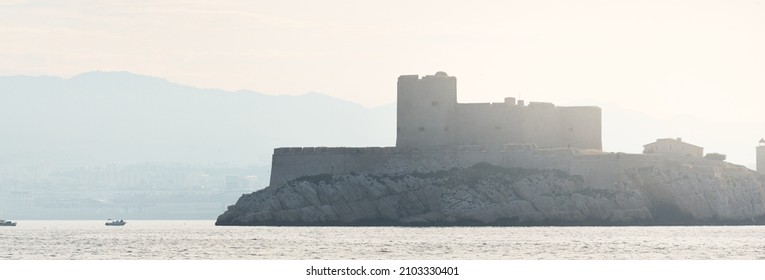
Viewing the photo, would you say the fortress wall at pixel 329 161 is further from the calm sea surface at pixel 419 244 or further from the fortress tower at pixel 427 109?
the calm sea surface at pixel 419 244

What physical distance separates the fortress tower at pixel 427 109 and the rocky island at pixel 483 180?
7 cm

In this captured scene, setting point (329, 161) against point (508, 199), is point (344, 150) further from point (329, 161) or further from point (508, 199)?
point (508, 199)

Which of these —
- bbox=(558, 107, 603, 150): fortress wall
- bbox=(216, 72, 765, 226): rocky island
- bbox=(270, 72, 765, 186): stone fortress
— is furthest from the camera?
bbox=(558, 107, 603, 150): fortress wall

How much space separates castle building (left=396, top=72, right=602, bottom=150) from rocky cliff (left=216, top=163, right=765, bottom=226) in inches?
230

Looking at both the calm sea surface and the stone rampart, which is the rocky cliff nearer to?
the stone rampart

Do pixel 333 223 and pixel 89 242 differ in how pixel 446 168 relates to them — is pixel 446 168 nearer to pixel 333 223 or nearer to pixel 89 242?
pixel 333 223

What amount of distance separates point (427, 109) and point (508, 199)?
43.1ft

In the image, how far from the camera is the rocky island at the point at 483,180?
118 m

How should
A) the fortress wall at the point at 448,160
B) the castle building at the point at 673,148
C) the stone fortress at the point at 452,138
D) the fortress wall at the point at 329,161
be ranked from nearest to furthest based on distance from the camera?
the fortress wall at the point at 448,160 → the stone fortress at the point at 452,138 → the fortress wall at the point at 329,161 → the castle building at the point at 673,148

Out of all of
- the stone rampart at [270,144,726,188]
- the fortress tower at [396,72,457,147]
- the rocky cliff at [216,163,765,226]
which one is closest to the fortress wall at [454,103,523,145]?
the fortress tower at [396,72,457,147]

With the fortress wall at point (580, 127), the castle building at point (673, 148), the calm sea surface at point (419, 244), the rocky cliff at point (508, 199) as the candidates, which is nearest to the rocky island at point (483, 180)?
the rocky cliff at point (508, 199)

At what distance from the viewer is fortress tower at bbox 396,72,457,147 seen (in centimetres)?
12825

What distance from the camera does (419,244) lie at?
9219 cm

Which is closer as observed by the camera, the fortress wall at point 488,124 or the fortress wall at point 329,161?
the fortress wall at point 329,161
